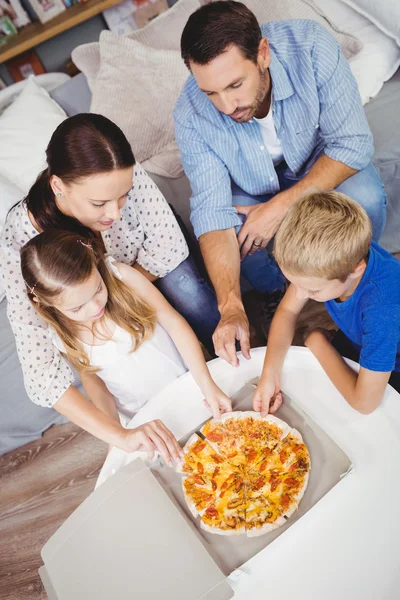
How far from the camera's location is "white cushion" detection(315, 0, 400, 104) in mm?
1893

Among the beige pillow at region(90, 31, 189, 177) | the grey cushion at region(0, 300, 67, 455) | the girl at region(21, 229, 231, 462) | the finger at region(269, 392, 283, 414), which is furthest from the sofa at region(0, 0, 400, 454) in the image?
the finger at region(269, 392, 283, 414)

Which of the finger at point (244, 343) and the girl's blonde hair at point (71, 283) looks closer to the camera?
the girl's blonde hair at point (71, 283)

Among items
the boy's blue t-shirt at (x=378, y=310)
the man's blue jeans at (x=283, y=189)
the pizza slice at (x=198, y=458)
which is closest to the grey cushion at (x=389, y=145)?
the man's blue jeans at (x=283, y=189)

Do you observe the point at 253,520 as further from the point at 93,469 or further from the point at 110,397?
the point at 93,469

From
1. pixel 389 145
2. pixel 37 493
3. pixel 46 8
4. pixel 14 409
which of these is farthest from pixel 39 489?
pixel 46 8

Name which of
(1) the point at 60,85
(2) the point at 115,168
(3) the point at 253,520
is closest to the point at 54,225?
(2) the point at 115,168

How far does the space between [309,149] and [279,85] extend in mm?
243

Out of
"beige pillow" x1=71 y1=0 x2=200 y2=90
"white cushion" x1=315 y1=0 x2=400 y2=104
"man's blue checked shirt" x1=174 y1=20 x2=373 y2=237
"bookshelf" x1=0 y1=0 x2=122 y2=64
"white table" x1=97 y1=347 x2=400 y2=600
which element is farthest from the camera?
"bookshelf" x1=0 y1=0 x2=122 y2=64

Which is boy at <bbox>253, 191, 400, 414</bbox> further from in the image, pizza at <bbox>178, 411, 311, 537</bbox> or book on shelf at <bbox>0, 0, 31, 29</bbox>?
book on shelf at <bbox>0, 0, 31, 29</bbox>

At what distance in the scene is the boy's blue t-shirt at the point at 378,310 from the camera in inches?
40.9

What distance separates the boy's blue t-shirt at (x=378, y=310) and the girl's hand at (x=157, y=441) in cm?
45

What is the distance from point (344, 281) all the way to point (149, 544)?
67 centimetres

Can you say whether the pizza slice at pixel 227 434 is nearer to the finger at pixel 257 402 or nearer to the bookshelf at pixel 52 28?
the finger at pixel 257 402

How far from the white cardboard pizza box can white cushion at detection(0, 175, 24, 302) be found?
1.10 m
